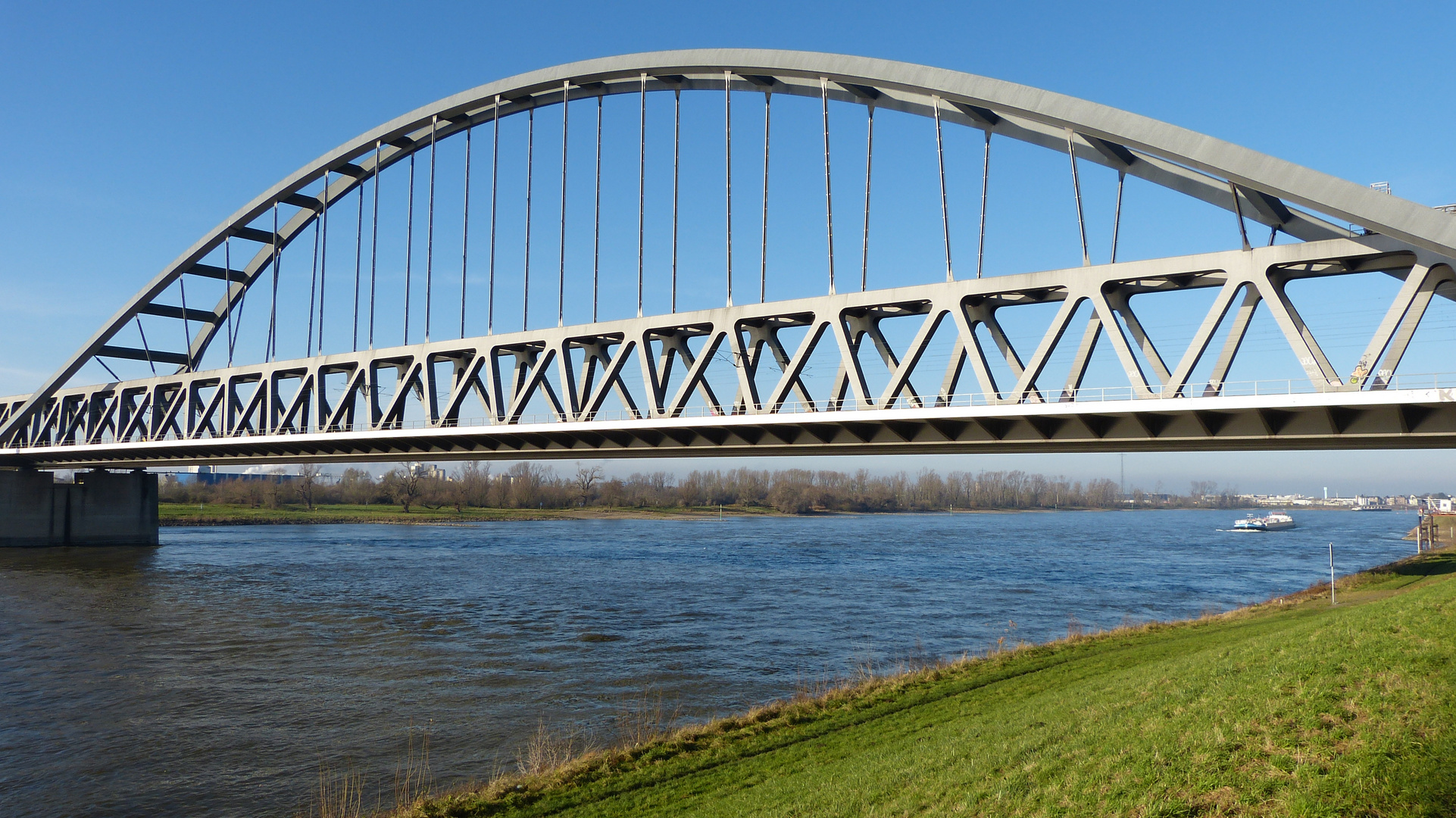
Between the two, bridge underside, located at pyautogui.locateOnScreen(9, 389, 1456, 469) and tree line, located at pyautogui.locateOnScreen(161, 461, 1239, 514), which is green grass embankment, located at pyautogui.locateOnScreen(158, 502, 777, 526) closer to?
tree line, located at pyautogui.locateOnScreen(161, 461, 1239, 514)

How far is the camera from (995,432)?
23.8 m

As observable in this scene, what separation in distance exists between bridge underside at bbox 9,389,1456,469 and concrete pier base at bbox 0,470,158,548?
35917 millimetres

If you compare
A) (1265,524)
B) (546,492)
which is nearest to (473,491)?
(546,492)

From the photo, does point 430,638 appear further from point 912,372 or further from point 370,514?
point 370,514

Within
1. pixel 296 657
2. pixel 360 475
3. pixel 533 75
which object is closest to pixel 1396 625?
→ pixel 296 657

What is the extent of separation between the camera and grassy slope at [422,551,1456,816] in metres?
7.05

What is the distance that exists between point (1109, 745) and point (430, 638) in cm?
2117

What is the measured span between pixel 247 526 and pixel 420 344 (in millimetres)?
65582

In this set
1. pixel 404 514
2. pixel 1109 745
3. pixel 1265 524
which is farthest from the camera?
pixel 404 514

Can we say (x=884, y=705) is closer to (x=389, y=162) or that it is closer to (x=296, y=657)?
(x=296, y=657)

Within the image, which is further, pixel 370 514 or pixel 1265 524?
pixel 370 514

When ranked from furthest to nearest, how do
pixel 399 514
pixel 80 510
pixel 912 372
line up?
pixel 399 514 < pixel 80 510 < pixel 912 372

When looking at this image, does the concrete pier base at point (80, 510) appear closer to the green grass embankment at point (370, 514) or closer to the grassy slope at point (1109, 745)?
the green grass embankment at point (370, 514)

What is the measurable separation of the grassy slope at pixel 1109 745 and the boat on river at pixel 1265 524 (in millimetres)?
102396
